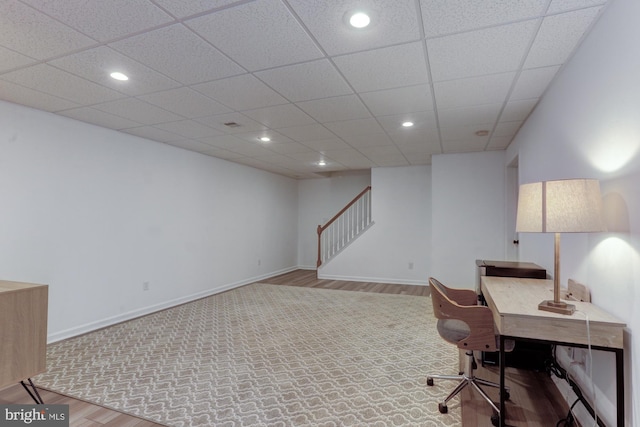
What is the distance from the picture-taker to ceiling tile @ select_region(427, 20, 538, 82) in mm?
1902

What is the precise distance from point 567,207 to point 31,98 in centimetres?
438

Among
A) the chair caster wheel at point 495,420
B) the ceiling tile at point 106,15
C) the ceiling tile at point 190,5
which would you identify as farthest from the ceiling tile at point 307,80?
the chair caster wheel at point 495,420

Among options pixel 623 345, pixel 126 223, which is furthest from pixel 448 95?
pixel 126 223

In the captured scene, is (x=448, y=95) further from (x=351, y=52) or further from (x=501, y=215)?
(x=501, y=215)

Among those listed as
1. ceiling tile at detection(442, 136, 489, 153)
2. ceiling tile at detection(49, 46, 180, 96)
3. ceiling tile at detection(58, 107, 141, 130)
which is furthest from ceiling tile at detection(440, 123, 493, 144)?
ceiling tile at detection(58, 107, 141, 130)

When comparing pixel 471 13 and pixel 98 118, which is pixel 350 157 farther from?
pixel 471 13

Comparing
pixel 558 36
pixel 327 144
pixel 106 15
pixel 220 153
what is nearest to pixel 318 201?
pixel 220 153

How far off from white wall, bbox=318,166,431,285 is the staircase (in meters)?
0.42

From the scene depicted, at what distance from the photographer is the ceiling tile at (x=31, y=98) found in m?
2.73

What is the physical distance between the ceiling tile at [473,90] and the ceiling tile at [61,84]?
9.70 feet

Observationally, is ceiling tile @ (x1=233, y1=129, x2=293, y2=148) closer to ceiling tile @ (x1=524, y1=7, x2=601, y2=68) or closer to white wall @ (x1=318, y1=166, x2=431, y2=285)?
ceiling tile @ (x1=524, y1=7, x2=601, y2=68)

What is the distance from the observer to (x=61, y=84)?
8.71 feet

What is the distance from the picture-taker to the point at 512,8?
5.49 ft

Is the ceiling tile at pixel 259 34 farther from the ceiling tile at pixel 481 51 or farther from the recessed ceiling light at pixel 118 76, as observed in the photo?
the recessed ceiling light at pixel 118 76
